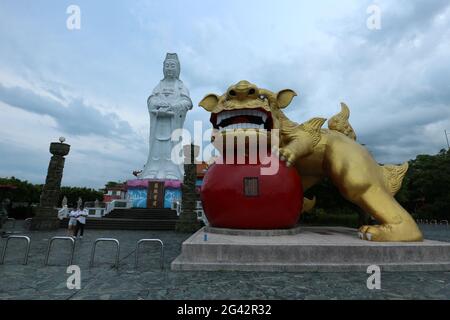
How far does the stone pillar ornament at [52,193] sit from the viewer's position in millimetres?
17938

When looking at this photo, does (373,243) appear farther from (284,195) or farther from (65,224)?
(65,224)

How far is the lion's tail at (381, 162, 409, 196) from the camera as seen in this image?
862 cm

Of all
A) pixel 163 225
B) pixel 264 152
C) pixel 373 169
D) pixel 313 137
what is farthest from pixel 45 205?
pixel 373 169

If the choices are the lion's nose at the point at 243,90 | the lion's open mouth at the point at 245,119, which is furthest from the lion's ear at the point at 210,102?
the lion's nose at the point at 243,90

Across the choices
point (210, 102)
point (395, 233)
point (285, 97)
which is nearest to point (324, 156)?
point (285, 97)

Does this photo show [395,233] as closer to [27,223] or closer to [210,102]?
[210,102]

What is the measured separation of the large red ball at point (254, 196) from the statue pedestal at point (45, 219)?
14.2m

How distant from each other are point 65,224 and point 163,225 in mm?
6585

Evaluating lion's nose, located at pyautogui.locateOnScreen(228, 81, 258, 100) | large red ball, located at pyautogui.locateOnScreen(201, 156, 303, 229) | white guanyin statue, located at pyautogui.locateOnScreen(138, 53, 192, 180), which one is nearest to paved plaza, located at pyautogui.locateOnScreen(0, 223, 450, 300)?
large red ball, located at pyautogui.locateOnScreen(201, 156, 303, 229)

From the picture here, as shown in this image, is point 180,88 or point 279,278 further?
point 180,88
